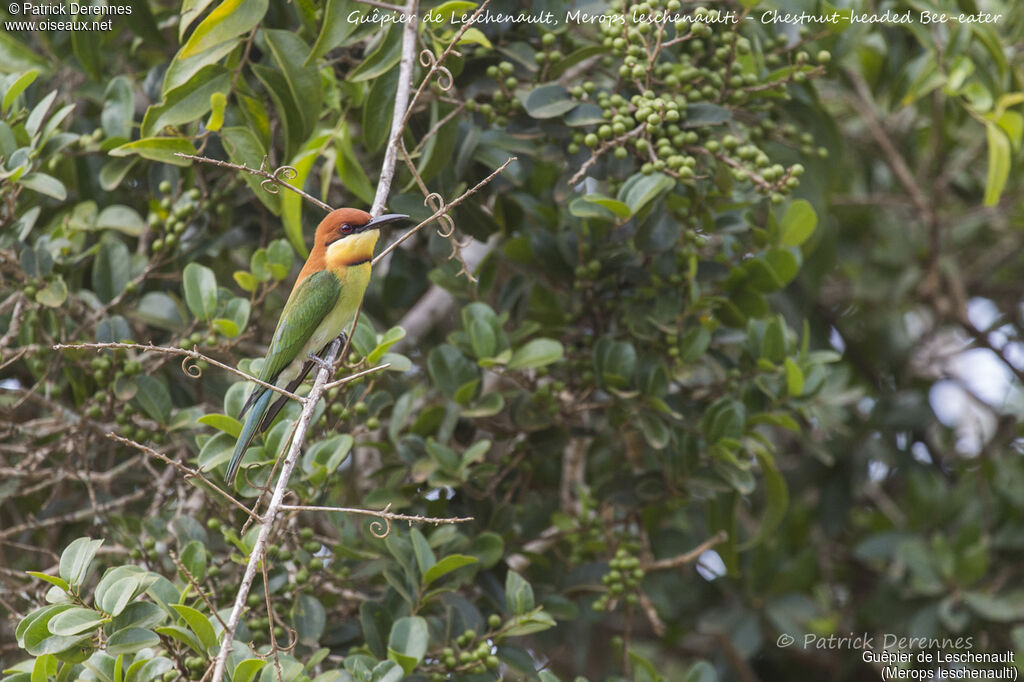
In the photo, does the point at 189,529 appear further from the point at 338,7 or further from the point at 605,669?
the point at 605,669

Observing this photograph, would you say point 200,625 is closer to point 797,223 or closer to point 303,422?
point 303,422

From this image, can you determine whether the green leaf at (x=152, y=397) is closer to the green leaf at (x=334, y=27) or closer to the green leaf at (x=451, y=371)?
the green leaf at (x=451, y=371)

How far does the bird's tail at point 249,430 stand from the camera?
6.84 feet

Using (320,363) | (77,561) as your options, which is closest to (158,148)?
(320,363)

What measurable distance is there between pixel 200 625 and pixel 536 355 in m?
1.02

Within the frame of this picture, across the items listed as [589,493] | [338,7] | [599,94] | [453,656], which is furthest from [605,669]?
[338,7]

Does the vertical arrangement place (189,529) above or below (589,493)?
above

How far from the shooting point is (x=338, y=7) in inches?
86.1

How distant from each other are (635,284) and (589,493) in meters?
0.65

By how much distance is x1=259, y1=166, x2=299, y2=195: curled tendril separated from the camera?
1902mm

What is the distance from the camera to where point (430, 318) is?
316 cm

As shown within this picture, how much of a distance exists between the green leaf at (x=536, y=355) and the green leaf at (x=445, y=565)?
0.51m

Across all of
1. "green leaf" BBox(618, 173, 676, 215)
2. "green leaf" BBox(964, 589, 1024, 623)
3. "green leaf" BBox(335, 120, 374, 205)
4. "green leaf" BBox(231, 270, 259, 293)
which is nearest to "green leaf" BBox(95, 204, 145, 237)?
"green leaf" BBox(231, 270, 259, 293)

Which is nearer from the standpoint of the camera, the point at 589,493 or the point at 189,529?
the point at 189,529
